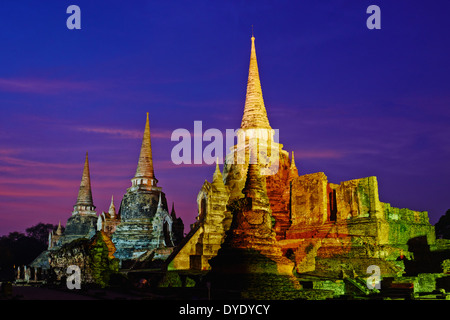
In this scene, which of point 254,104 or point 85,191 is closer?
point 254,104

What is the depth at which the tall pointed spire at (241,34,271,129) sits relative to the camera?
34500 mm

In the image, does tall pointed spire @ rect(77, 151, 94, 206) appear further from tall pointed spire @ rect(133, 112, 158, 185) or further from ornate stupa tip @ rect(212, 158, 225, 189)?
ornate stupa tip @ rect(212, 158, 225, 189)

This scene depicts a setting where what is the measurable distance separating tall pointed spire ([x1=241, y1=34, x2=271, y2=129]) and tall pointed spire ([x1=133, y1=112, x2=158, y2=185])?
12739 millimetres

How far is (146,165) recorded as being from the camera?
44.4 metres

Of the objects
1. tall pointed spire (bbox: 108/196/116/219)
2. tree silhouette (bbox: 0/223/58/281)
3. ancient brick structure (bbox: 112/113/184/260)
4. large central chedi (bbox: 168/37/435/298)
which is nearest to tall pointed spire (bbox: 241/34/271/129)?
large central chedi (bbox: 168/37/435/298)

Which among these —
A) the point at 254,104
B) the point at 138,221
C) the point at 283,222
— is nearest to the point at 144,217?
the point at 138,221

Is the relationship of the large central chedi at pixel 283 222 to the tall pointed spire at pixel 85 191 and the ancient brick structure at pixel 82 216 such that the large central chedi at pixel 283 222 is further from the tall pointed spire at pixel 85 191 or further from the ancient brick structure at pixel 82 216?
the tall pointed spire at pixel 85 191

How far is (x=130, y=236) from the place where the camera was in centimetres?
4047

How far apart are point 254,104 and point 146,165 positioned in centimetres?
1387

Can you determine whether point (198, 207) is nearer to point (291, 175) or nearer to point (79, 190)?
point (291, 175)

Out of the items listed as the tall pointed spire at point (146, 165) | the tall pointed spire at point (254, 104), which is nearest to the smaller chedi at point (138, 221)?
the tall pointed spire at point (146, 165)

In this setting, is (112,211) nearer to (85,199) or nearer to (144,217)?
(85,199)
